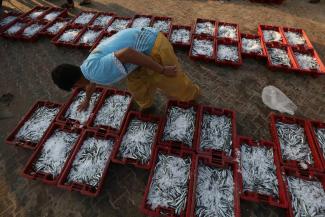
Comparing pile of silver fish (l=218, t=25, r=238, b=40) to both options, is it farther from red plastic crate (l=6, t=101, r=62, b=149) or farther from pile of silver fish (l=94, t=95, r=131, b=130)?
red plastic crate (l=6, t=101, r=62, b=149)

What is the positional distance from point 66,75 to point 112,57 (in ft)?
2.95

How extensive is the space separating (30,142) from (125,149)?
210 cm

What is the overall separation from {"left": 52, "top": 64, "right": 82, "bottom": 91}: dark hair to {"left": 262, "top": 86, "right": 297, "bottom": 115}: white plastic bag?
4485mm

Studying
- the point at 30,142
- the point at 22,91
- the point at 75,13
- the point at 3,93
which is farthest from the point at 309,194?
the point at 75,13

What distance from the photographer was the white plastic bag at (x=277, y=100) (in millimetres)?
5449

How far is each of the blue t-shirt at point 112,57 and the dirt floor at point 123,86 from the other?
7.26 feet

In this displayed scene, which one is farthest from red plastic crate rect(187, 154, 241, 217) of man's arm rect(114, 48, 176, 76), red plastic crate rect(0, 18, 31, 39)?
red plastic crate rect(0, 18, 31, 39)

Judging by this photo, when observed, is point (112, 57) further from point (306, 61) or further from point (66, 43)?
point (306, 61)

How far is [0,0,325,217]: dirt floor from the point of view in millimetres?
4219

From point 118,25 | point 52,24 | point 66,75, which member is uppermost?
point 118,25

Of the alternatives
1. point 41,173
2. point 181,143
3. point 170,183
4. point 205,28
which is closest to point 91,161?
point 41,173

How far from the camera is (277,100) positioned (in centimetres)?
561

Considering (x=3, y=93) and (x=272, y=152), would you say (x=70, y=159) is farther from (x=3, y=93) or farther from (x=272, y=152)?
(x=272, y=152)

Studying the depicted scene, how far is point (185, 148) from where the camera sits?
438 cm
